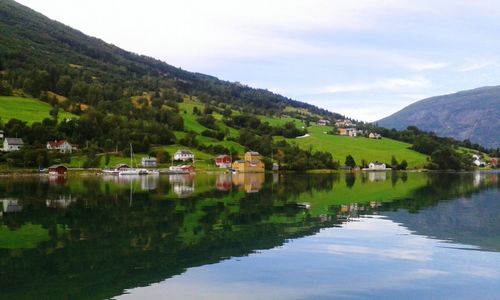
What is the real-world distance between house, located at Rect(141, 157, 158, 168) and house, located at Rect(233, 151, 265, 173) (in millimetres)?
21030

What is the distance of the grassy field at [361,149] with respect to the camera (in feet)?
572

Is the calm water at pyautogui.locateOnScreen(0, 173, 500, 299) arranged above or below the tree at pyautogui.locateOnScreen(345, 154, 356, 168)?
below

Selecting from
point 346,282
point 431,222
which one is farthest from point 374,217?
point 346,282

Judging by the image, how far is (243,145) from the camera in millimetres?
163000

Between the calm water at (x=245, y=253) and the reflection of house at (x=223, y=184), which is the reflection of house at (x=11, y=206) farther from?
the reflection of house at (x=223, y=184)

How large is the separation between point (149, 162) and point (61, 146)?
2097 cm

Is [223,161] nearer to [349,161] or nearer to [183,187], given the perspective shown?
[349,161]

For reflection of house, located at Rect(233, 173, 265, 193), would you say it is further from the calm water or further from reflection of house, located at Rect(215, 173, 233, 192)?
the calm water

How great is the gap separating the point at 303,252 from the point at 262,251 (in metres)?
1.89

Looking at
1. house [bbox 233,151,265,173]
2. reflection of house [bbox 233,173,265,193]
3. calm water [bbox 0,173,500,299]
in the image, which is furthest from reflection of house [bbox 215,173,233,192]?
house [bbox 233,151,265,173]

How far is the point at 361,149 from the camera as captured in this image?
184000 millimetres

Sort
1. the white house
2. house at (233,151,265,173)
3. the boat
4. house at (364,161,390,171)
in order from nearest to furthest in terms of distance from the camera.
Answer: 1. the boat
2. house at (233,151,265,173)
3. house at (364,161,390,171)
4. the white house

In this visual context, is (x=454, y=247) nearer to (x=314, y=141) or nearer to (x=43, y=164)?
(x=43, y=164)

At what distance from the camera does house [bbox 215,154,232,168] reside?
143 meters
